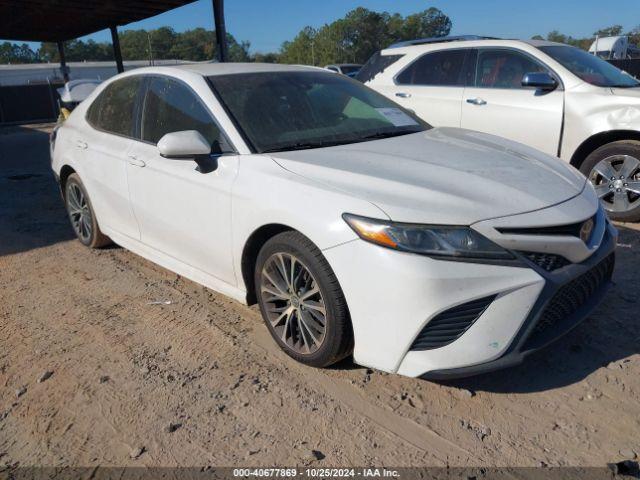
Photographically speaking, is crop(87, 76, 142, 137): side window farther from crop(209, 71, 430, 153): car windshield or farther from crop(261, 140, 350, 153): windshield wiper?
crop(261, 140, 350, 153): windshield wiper

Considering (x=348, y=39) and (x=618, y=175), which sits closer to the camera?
(x=618, y=175)

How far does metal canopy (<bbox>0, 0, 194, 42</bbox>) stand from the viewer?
11.9m

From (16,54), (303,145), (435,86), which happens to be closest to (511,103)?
(435,86)

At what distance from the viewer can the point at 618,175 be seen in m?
5.16

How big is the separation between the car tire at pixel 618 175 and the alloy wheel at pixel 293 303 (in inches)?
148

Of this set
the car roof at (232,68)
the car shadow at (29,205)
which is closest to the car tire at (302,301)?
the car roof at (232,68)

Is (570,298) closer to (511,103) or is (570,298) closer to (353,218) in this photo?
(353,218)

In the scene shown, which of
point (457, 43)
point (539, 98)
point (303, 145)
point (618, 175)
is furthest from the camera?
point (457, 43)

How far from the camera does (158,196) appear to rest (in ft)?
11.9

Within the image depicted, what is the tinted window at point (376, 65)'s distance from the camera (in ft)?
23.1

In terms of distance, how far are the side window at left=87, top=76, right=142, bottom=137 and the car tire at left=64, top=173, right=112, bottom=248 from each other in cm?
59

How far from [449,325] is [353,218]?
0.64 metres

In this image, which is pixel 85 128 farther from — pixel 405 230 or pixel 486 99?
pixel 486 99

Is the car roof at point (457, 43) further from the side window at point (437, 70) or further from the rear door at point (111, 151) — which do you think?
the rear door at point (111, 151)
